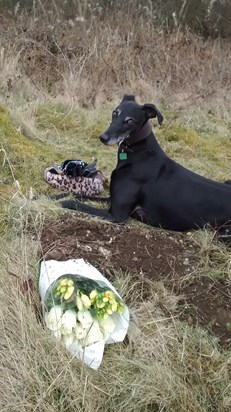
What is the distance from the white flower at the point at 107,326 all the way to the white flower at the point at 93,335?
0.9 inches

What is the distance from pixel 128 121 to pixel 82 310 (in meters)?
1.76

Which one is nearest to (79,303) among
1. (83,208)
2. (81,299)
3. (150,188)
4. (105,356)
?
(81,299)

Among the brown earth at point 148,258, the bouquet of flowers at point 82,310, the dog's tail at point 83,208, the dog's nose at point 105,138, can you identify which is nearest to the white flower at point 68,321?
the bouquet of flowers at point 82,310

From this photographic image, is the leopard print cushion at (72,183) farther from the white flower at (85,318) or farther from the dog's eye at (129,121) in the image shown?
the white flower at (85,318)

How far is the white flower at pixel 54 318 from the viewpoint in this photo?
8.14ft

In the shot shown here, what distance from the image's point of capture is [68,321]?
8.19 ft

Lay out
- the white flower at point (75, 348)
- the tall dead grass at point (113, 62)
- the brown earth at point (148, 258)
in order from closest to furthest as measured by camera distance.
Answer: the white flower at point (75, 348) → the brown earth at point (148, 258) → the tall dead grass at point (113, 62)

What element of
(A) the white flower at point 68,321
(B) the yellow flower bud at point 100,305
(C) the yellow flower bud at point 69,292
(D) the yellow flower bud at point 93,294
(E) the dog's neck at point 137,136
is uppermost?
(E) the dog's neck at point 137,136

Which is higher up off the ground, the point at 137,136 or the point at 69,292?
the point at 137,136

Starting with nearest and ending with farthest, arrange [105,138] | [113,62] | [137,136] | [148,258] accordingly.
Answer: [148,258] < [105,138] < [137,136] < [113,62]

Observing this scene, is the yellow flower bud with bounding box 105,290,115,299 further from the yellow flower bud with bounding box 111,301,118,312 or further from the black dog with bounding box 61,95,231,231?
the black dog with bounding box 61,95,231,231

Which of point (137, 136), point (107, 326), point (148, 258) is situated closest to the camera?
point (107, 326)

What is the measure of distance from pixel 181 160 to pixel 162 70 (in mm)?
3181

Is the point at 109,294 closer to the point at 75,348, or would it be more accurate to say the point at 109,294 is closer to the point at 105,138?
the point at 75,348
